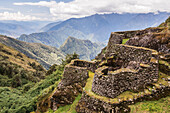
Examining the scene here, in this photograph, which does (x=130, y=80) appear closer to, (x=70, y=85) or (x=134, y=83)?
(x=134, y=83)

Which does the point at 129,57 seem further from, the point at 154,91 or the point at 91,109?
the point at 91,109

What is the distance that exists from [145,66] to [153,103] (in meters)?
3.38

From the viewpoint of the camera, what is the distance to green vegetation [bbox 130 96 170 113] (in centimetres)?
908

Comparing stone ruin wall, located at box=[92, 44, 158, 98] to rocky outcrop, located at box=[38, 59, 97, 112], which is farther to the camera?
rocky outcrop, located at box=[38, 59, 97, 112]

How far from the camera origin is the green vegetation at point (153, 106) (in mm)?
9076

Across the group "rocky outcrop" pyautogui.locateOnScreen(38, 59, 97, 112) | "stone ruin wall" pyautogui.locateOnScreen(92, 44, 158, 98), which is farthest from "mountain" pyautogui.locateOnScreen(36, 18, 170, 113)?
"rocky outcrop" pyautogui.locateOnScreen(38, 59, 97, 112)

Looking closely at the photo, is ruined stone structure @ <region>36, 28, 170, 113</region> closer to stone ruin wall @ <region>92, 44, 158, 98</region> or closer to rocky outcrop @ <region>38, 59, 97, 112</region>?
stone ruin wall @ <region>92, 44, 158, 98</region>

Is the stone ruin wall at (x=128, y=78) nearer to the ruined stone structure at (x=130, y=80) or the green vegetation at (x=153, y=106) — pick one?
the ruined stone structure at (x=130, y=80)

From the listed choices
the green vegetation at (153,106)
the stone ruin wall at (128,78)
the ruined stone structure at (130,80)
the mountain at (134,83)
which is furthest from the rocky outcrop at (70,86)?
the green vegetation at (153,106)

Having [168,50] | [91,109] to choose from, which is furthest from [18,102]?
[168,50]

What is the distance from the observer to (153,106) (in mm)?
9547

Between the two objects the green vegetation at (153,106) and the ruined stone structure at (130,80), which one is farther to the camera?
the ruined stone structure at (130,80)

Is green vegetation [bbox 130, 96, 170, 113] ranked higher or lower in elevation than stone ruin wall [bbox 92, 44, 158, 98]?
lower

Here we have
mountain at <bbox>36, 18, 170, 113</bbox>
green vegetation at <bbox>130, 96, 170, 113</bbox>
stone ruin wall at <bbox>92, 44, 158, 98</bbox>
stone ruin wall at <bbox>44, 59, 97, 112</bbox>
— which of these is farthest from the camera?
stone ruin wall at <bbox>44, 59, 97, 112</bbox>
